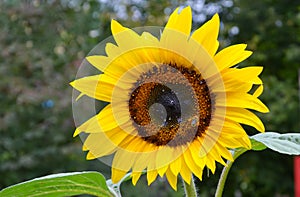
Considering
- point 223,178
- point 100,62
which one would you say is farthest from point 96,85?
point 223,178

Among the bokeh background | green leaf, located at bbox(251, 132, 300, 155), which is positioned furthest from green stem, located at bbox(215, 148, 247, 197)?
the bokeh background

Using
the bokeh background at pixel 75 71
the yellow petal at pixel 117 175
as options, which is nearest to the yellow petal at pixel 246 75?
the yellow petal at pixel 117 175

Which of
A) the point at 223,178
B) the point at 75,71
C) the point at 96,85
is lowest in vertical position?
the point at 75,71

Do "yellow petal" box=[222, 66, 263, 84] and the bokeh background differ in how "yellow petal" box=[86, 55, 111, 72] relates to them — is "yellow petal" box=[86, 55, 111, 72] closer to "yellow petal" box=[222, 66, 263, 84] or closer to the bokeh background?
"yellow petal" box=[222, 66, 263, 84]

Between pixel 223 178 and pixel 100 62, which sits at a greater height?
pixel 100 62

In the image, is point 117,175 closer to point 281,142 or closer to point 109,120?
point 109,120

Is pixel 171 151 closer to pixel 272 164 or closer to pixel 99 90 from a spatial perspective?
pixel 99 90
